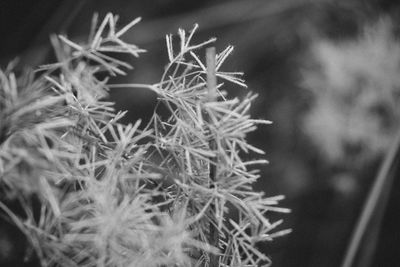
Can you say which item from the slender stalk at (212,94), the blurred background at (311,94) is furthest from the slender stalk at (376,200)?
the slender stalk at (212,94)

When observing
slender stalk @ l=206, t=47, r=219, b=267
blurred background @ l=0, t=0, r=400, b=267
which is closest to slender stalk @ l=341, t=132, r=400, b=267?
blurred background @ l=0, t=0, r=400, b=267

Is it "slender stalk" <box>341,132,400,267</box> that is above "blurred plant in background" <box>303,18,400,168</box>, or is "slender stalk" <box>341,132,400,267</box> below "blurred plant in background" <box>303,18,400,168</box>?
below

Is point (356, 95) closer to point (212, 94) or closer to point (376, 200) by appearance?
point (376, 200)

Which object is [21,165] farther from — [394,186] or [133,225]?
[394,186]

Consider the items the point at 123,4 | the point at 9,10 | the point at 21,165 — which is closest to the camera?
the point at 21,165

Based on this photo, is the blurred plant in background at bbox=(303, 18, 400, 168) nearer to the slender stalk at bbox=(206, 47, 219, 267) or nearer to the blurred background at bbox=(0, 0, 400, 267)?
the blurred background at bbox=(0, 0, 400, 267)

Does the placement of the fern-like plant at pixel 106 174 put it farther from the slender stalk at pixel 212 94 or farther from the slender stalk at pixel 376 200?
the slender stalk at pixel 376 200

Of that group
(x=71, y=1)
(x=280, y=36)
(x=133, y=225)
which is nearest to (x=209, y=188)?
(x=133, y=225)

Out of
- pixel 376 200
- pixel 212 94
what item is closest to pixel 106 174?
pixel 212 94
